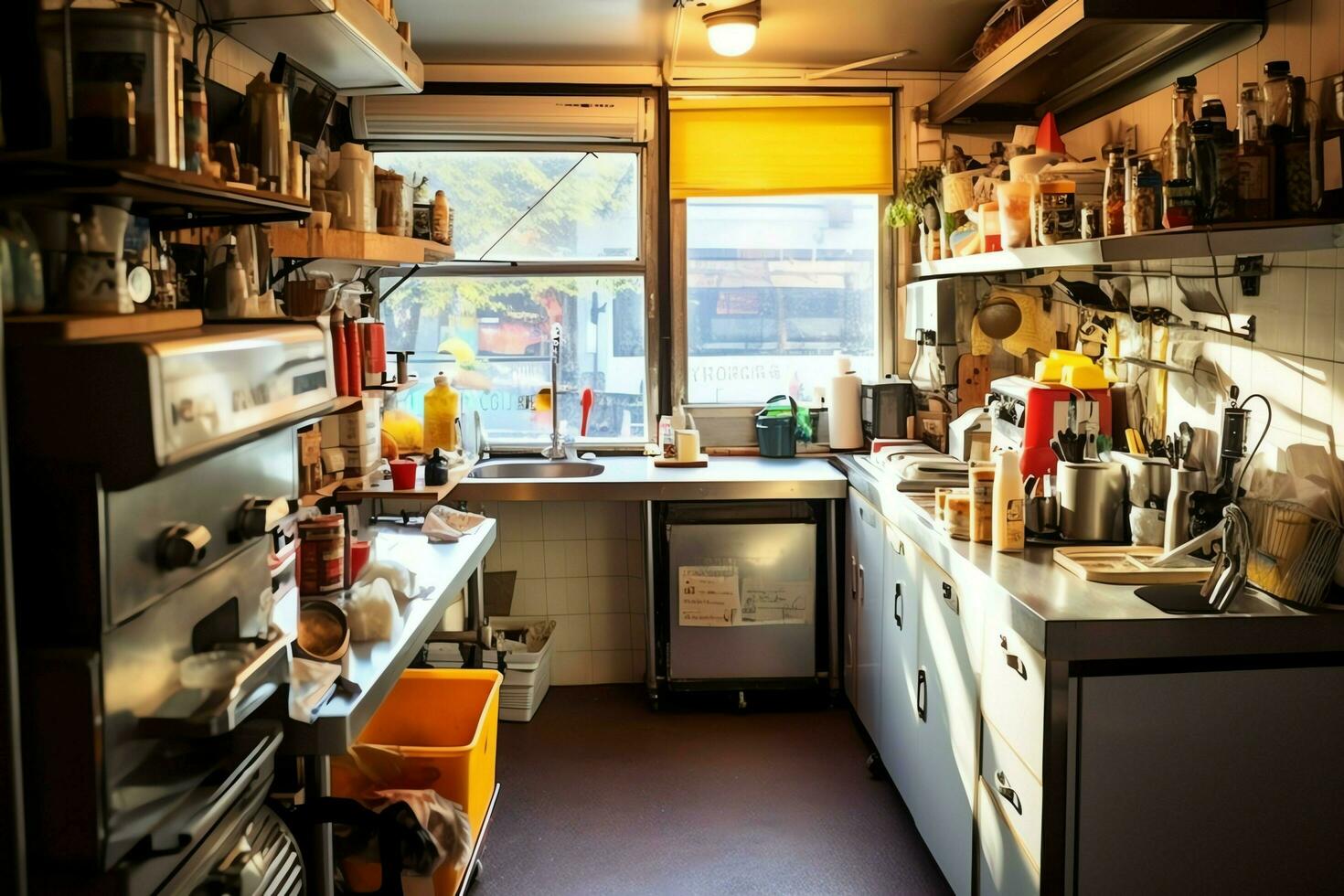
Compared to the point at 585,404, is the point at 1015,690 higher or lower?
lower

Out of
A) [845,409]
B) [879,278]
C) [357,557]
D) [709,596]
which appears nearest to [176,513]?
[357,557]

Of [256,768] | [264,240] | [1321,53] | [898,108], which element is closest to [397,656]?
[256,768]

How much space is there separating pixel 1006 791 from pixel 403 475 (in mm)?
1747

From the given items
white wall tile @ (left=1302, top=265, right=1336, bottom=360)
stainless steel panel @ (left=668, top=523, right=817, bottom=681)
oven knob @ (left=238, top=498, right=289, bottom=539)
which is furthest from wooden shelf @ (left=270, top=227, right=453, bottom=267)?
white wall tile @ (left=1302, top=265, right=1336, bottom=360)

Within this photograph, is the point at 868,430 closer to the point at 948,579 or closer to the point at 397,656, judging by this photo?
the point at 948,579

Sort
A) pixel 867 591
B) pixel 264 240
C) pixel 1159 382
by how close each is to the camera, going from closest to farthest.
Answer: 1. pixel 264 240
2. pixel 1159 382
3. pixel 867 591

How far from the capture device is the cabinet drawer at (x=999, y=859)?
7.41 feet

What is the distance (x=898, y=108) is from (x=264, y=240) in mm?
2783

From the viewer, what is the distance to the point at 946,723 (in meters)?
2.83

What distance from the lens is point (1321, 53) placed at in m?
2.36

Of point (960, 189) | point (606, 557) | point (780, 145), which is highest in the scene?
point (780, 145)

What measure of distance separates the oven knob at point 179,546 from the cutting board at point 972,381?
3.24 meters

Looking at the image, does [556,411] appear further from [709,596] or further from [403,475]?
[403,475]

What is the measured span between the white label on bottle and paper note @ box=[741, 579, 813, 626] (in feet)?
7.63
